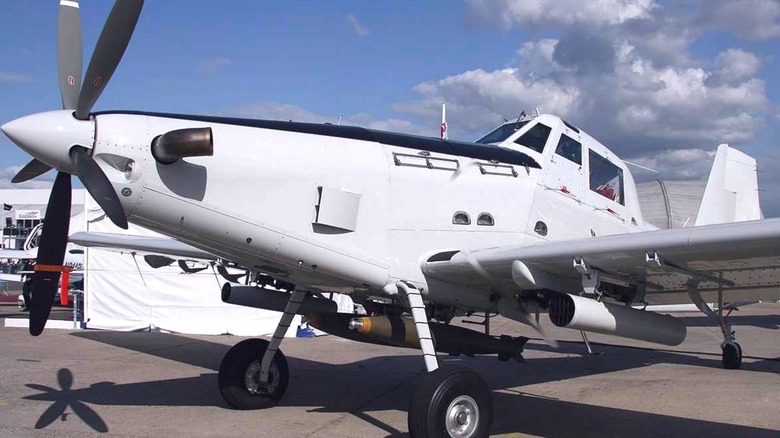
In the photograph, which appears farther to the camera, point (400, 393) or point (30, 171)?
point (400, 393)

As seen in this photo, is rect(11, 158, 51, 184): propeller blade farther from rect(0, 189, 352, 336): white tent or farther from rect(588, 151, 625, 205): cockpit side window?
rect(0, 189, 352, 336): white tent

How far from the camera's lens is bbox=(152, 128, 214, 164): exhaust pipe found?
4969mm

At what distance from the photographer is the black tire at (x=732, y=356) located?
10.8 metres

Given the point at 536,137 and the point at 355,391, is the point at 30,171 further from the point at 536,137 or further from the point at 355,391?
the point at 536,137

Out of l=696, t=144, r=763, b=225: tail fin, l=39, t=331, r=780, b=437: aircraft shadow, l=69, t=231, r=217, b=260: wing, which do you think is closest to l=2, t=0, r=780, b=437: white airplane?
l=39, t=331, r=780, b=437: aircraft shadow

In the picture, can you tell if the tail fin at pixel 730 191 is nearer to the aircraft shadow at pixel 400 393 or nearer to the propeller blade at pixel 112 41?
the aircraft shadow at pixel 400 393

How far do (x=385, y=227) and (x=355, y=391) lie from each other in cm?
335

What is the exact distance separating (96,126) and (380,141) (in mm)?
2450

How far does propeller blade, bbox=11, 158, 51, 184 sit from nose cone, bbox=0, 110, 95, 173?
93 cm

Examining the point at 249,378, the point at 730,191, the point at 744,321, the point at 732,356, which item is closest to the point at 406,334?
the point at 249,378

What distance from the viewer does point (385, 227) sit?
6.05 meters

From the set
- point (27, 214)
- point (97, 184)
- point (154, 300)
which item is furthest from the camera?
point (27, 214)

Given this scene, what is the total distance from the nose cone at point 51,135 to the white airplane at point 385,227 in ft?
0.03

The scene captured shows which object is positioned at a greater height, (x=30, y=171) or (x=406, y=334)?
(x=30, y=171)
